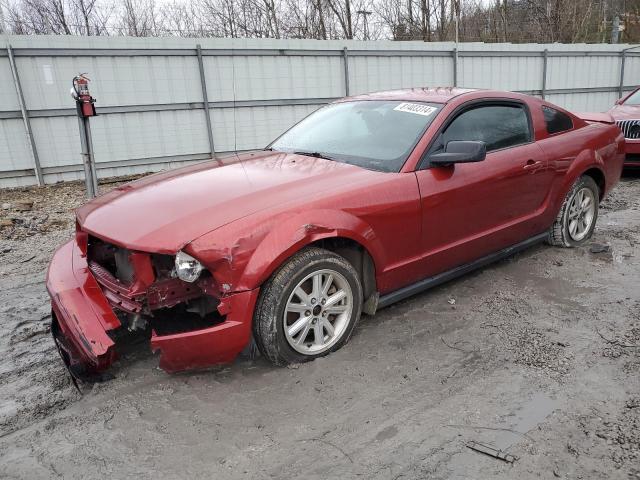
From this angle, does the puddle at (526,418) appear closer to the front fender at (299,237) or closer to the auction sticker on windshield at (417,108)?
the front fender at (299,237)

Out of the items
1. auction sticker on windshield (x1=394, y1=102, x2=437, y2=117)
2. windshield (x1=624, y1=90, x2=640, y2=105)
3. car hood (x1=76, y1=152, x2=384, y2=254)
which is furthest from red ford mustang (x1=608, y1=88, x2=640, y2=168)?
car hood (x1=76, y1=152, x2=384, y2=254)

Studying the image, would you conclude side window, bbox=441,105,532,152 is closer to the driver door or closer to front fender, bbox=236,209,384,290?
the driver door

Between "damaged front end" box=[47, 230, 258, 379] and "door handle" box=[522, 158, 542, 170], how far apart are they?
8.52ft

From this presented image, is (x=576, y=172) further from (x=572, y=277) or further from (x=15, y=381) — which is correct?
(x=15, y=381)

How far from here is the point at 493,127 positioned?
4.01 m

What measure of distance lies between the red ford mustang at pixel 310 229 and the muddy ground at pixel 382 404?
21 centimetres

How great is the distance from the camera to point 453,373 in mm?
2865

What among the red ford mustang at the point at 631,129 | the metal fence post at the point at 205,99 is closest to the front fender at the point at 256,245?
the red ford mustang at the point at 631,129

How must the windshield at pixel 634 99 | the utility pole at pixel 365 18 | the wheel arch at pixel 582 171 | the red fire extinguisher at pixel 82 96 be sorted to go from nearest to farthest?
the wheel arch at pixel 582 171
the red fire extinguisher at pixel 82 96
the windshield at pixel 634 99
the utility pole at pixel 365 18

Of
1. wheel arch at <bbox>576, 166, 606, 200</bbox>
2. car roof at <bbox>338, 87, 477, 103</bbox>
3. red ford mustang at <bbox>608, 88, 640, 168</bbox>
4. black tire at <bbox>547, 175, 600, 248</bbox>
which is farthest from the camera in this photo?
red ford mustang at <bbox>608, 88, 640, 168</bbox>

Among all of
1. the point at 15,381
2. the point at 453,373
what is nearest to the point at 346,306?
the point at 453,373

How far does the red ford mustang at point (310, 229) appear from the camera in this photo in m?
2.64

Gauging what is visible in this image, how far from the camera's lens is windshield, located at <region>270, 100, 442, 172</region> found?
11.4 ft

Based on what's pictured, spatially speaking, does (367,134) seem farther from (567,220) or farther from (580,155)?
(567,220)
